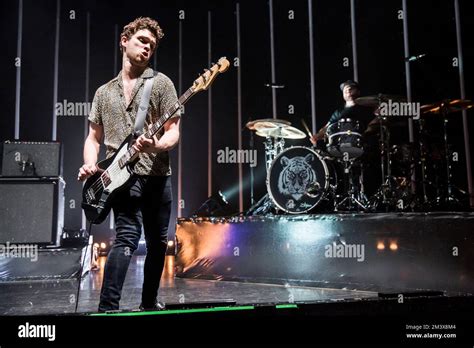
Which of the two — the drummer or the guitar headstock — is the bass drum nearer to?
the drummer

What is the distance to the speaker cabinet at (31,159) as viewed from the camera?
16.4 ft

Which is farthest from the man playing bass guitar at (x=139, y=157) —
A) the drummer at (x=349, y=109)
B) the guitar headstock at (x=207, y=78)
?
the drummer at (x=349, y=109)

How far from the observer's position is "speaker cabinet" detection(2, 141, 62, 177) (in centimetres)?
500

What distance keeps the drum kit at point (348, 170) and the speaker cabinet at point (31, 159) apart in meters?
2.62

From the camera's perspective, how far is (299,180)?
18.2 feet

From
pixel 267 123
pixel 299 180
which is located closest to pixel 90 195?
pixel 299 180

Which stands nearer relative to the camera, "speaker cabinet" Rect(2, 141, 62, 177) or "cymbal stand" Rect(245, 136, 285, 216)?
"speaker cabinet" Rect(2, 141, 62, 177)

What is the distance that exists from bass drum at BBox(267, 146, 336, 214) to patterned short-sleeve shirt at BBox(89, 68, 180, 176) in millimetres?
2888

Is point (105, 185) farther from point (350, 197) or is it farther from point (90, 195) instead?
point (350, 197)

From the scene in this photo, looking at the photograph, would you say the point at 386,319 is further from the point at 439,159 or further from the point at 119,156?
the point at 439,159

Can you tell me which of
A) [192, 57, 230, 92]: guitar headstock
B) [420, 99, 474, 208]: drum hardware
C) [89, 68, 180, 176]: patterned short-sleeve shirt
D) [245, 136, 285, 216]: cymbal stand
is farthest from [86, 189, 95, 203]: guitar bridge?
[420, 99, 474, 208]: drum hardware

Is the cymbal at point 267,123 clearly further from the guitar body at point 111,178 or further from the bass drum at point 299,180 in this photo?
the guitar body at point 111,178

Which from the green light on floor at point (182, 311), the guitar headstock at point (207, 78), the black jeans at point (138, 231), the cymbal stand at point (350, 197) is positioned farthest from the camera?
the cymbal stand at point (350, 197)

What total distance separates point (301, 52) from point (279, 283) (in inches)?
199
